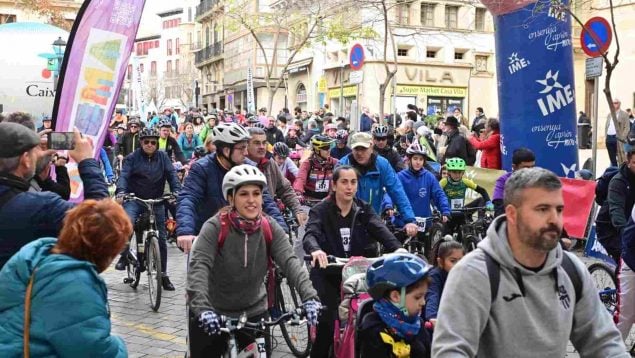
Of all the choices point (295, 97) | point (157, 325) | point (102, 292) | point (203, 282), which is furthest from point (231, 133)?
point (295, 97)

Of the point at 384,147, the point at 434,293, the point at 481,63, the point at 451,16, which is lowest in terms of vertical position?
the point at 434,293

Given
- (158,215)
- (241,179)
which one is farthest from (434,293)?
(158,215)

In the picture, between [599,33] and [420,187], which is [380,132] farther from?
[599,33]

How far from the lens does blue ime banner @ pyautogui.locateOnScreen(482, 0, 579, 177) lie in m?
11.3

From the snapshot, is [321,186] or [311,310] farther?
[321,186]

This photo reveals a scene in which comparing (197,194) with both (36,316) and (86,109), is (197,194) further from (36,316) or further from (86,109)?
(36,316)

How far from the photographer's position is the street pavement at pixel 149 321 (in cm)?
716

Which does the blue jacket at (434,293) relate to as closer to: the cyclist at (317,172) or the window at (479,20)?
the cyclist at (317,172)

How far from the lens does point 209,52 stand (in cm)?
7225

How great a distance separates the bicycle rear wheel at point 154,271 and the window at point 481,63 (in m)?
36.3

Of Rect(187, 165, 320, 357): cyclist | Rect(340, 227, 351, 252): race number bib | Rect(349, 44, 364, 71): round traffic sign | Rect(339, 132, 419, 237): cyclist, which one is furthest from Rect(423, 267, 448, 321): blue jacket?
Rect(349, 44, 364, 71): round traffic sign

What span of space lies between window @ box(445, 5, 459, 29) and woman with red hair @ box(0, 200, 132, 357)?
136ft

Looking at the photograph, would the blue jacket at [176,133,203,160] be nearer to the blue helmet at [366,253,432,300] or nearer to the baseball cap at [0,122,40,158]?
the baseball cap at [0,122,40,158]

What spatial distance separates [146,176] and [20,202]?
5716 millimetres
